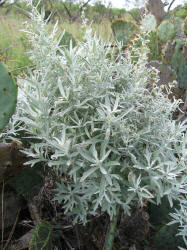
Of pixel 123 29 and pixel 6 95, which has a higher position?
pixel 123 29

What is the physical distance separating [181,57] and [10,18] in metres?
5.74

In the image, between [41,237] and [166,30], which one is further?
[166,30]

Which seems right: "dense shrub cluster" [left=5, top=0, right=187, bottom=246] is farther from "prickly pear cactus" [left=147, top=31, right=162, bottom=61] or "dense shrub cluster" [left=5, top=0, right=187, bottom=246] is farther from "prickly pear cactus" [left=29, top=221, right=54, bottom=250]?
"prickly pear cactus" [left=147, top=31, right=162, bottom=61]

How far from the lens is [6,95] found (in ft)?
2.68

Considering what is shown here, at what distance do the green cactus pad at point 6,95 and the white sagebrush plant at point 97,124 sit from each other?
0.05m

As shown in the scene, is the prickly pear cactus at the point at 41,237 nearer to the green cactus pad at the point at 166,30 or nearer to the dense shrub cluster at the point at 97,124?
the dense shrub cluster at the point at 97,124

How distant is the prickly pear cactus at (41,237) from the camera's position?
854mm

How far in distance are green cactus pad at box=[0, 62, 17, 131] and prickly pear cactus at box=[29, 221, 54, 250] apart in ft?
1.18

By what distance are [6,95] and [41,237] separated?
0.47 m

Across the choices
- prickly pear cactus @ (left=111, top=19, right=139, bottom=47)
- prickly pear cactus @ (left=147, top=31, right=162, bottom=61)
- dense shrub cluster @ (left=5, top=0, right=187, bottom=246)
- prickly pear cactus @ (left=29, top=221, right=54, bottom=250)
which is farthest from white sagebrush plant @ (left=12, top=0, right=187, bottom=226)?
prickly pear cactus @ (left=111, top=19, right=139, bottom=47)

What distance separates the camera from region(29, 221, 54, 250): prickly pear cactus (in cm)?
85

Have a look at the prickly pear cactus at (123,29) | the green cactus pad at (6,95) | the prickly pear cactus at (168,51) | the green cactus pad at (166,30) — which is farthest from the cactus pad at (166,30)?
the green cactus pad at (6,95)

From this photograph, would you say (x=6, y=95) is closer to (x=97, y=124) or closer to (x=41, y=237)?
(x=97, y=124)

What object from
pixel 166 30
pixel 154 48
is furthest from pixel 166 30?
pixel 154 48
